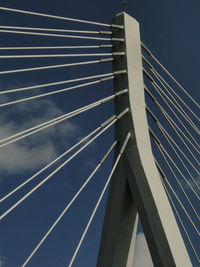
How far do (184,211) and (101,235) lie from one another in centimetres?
182

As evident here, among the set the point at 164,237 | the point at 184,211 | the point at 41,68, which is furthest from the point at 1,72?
the point at 184,211

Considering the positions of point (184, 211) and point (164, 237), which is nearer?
point (164, 237)

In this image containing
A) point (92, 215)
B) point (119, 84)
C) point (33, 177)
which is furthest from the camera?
point (119, 84)

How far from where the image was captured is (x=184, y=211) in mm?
8508

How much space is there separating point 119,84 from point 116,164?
2.01m

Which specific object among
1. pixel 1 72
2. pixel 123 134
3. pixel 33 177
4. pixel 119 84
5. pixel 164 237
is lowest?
pixel 164 237

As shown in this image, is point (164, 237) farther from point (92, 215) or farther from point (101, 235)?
point (101, 235)

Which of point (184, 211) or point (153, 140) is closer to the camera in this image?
point (184, 211)

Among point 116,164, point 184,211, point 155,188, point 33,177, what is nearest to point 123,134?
point 116,164

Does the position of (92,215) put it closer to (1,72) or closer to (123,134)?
(123,134)

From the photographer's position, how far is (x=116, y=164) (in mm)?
8258

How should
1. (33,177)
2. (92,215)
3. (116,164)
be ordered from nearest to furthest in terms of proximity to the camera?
(33,177), (92,215), (116,164)

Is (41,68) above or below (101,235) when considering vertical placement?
above

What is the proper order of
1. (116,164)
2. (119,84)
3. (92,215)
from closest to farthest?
1. (92,215)
2. (116,164)
3. (119,84)
